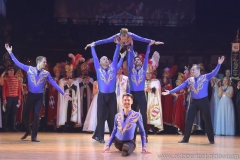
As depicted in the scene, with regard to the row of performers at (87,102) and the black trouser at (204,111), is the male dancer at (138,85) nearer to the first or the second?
the black trouser at (204,111)

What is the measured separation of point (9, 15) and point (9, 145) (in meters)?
7.43

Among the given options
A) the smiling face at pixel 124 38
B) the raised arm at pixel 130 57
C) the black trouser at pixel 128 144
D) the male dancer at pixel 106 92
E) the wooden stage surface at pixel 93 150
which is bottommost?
the wooden stage surface at pixel 93 150

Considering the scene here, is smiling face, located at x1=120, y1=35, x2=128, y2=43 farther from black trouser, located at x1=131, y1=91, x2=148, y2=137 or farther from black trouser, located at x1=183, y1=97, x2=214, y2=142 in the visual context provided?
black trouser, located at x1=183, y1=97, x2=214, y2=142

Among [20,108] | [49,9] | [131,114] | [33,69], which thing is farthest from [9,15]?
[131,114]

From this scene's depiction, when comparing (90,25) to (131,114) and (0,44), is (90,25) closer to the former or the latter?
(0,44)

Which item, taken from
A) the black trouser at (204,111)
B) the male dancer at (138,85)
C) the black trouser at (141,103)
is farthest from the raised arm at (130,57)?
the black trouser at (204,111)

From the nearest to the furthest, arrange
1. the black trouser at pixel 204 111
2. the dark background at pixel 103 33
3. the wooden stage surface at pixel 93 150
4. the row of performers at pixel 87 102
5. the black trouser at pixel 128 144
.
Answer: the wooden stage surface at pixel 93 150, the black trouser at pixel 128 144, the black trouser at pixel 204 111, the row of performers at pixel 87 102, the dark background at pixel 103 33

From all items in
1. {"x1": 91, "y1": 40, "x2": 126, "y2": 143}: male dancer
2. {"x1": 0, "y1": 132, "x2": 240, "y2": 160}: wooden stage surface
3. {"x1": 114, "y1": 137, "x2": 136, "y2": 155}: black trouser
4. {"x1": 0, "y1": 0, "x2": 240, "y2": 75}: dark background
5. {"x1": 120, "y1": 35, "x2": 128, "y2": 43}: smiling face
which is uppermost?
{"x1": 0, "y1": 0, "x2": 240, "y2": 75}: dark background

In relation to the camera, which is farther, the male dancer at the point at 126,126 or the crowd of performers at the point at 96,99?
the crowd of performers at the point at 96,99

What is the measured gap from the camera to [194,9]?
47.1ft

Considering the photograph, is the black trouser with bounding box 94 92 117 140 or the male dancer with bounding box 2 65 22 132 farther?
the male dancer with bounding box 2 65 22 132

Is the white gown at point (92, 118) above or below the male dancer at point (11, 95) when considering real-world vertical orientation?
below

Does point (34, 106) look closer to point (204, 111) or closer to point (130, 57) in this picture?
point (130, 57)

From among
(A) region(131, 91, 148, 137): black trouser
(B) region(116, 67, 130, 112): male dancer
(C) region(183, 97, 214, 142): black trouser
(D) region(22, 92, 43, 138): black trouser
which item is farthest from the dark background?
(A) region(131, 91, 148, 137): black trouser
